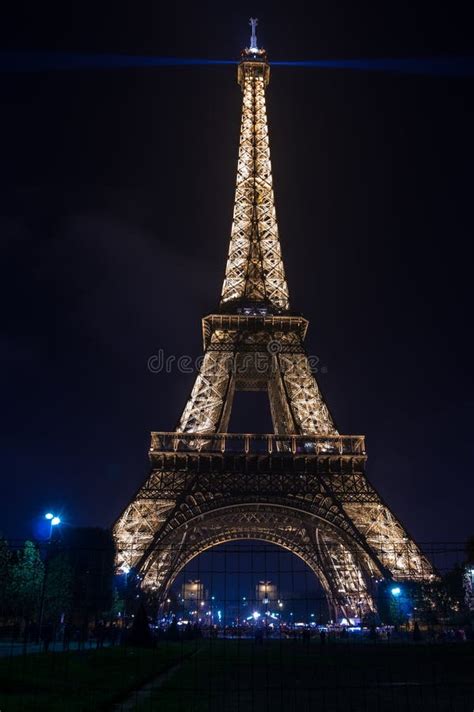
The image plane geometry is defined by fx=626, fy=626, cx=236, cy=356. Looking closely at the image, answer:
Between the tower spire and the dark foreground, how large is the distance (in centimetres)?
3561

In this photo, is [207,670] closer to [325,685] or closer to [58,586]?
[325,685]

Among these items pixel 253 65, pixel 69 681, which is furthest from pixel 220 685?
pixel 253 65

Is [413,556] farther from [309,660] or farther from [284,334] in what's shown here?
[284,334]

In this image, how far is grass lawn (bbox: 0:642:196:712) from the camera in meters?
12.2

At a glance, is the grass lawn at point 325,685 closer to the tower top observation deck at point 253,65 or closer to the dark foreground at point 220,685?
the dark foreground at point 220,685

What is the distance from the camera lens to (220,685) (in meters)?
18.7

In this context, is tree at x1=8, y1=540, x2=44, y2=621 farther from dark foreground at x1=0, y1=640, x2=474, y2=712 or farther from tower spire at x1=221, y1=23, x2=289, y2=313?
tower spire at x1=221, y1=23, x2=289, y2=313

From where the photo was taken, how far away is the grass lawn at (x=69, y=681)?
1224 cm

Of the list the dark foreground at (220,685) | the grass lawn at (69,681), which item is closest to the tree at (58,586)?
the dark foreground at (220,685)

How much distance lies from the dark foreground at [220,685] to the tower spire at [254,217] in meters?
35.6

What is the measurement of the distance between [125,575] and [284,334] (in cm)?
2440

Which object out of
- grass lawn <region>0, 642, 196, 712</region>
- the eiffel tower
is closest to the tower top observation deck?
the eiffel tower

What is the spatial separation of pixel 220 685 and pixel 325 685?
3.11 m

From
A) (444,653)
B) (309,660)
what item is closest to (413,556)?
(444,653)
